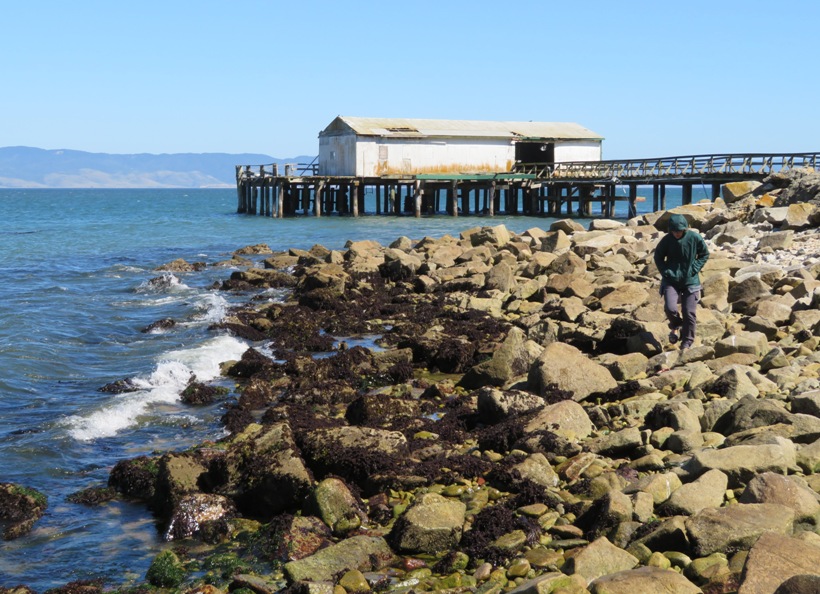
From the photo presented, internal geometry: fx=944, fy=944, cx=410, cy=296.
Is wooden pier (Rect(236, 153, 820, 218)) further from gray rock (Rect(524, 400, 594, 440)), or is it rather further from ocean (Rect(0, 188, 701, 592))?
gray rock (Rect(524, 400, 594, 440))

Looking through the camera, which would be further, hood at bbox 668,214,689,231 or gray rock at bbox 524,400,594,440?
hood at bbox 668,214,689,231

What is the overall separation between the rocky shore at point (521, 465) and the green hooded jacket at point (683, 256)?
866 mm

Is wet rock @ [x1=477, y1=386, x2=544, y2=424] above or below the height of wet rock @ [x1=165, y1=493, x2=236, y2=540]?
above

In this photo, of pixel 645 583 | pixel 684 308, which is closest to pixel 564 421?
pixel 684 308

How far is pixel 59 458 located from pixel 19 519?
5.90 ft

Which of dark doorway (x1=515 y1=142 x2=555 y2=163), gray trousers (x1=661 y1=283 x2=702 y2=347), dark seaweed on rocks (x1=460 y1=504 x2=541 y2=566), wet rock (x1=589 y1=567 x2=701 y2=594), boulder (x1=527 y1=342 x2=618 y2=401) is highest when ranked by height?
dark doorway (x1=515 y1=142 x2=555 y2=163)

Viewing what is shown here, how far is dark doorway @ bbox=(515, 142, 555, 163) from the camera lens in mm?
52562

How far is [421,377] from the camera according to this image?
1295 centimetres

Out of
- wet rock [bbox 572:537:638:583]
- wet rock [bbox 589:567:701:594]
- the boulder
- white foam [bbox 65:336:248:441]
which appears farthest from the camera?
white foam [bbox 65:336:248:441]

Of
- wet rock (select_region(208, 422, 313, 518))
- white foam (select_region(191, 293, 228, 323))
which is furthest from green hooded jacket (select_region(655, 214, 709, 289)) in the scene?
white foam (select_region(191, 293, 228, 323))

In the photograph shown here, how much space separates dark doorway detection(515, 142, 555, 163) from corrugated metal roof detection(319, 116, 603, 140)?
2.07ft

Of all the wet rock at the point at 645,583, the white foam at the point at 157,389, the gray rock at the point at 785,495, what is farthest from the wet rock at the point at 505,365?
the wet rock at the point at 645,583

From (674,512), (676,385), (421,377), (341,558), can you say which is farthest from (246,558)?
(421,377)

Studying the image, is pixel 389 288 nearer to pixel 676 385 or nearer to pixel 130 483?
pixel 676 385
